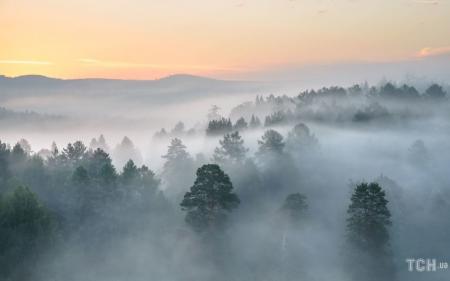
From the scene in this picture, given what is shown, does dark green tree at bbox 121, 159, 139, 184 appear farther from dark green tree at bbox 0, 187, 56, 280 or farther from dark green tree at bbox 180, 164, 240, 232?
dark green tree at bbox 0, 187, 56, 280

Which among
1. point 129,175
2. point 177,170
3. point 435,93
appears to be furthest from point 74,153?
point 435,93

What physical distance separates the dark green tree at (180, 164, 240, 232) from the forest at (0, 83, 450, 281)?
0.12m

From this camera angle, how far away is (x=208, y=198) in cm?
6694

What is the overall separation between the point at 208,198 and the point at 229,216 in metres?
13.1

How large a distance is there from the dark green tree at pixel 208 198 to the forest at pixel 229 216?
0.12 meters

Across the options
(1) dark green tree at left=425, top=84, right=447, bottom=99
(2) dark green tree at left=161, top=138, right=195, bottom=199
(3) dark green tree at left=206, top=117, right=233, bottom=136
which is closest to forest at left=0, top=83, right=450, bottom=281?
(2) dark green tree at left=161, top=138, right=195, bottom=199

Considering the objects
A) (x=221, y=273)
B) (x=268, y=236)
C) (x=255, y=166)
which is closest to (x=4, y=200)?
(x=221, y=273)

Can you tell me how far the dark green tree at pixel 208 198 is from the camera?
66.6m

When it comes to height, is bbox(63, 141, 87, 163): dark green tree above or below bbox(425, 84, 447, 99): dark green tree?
below

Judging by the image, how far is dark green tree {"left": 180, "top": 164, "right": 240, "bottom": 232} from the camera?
66.6 m

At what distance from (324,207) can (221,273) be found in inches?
1042

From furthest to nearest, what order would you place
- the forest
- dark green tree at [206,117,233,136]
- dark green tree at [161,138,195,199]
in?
dark green tree at [206,117,233,136], dark green tree at [161,138,195,199], the forest

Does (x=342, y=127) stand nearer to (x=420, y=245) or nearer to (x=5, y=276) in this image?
(x=420, y=245)

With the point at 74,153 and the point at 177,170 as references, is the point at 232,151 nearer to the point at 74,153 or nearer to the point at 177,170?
the point at 177,170
